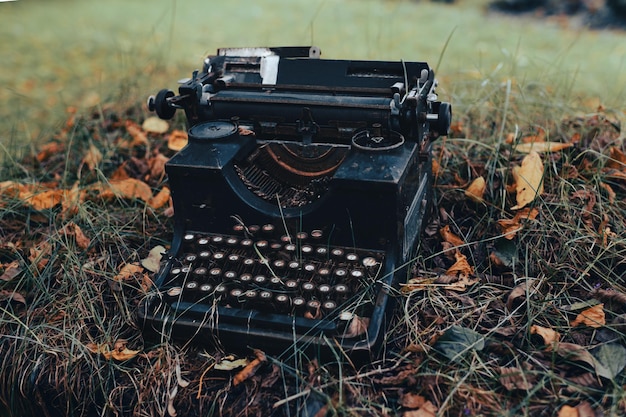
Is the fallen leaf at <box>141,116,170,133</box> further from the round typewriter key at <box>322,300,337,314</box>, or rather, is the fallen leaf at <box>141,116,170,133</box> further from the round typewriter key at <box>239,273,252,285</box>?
the round typewriter key at <box>322,300,337,314</box>

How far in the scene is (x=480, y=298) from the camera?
2830mm

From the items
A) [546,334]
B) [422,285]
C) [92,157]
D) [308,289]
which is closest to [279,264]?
[308,289]

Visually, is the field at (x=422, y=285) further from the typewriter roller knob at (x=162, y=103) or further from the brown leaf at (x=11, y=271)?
the typewriter roller knob at (x=162, y=103)

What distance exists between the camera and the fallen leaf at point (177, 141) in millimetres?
4031

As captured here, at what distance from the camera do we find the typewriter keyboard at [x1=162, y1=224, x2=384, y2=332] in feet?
8.21

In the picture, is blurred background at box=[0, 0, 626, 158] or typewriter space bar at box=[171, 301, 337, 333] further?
blurred background at box=[0, 0, 626, 158]

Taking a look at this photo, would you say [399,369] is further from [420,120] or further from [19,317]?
[19,317]

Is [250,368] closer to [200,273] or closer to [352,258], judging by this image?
[200,273]

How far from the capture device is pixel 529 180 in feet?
10.6

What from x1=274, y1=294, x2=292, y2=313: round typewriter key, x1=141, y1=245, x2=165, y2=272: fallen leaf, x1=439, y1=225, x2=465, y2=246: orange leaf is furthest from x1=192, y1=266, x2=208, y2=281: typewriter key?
x1=439, y1=225, x2=465, y2=246: orange leaf

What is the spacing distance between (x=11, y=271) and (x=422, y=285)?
207cm

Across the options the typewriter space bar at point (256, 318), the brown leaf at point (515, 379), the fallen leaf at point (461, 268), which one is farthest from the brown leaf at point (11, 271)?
the brown leaf at point (515, 379)

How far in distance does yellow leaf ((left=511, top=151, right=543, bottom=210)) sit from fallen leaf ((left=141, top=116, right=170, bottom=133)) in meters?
2.47

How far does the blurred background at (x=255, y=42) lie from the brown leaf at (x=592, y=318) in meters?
1.93
